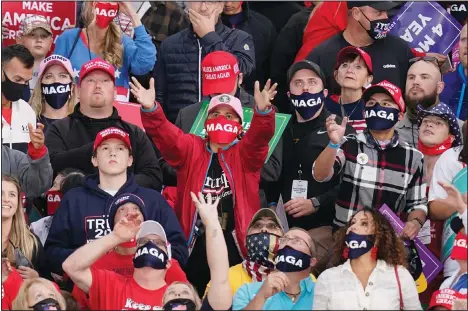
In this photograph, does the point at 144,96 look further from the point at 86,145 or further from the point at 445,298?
the point at 445,298

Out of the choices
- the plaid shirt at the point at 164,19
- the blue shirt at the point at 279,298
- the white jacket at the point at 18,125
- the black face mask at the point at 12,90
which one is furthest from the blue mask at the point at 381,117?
the plaid shirt at the point at 164,19

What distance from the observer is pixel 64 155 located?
42.9ft

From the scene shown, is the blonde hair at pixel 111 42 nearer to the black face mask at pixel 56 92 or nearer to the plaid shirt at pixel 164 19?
the black face mask at pixel 56 92

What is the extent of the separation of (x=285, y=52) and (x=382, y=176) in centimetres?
283

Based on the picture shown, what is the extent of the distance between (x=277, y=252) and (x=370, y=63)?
8.01ft

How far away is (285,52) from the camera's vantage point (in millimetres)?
14992

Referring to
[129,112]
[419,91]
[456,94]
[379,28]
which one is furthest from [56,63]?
[456,94]

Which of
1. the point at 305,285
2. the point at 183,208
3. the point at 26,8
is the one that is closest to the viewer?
the point at 305,285

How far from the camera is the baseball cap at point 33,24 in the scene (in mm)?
14773

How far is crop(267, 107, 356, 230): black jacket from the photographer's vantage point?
1301cm

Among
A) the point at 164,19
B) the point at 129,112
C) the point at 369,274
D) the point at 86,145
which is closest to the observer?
the point at 369,274

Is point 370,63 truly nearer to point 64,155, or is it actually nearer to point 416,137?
point 416,137

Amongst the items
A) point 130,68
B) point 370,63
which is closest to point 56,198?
point 130,68

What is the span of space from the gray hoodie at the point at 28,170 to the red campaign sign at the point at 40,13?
2.50m
